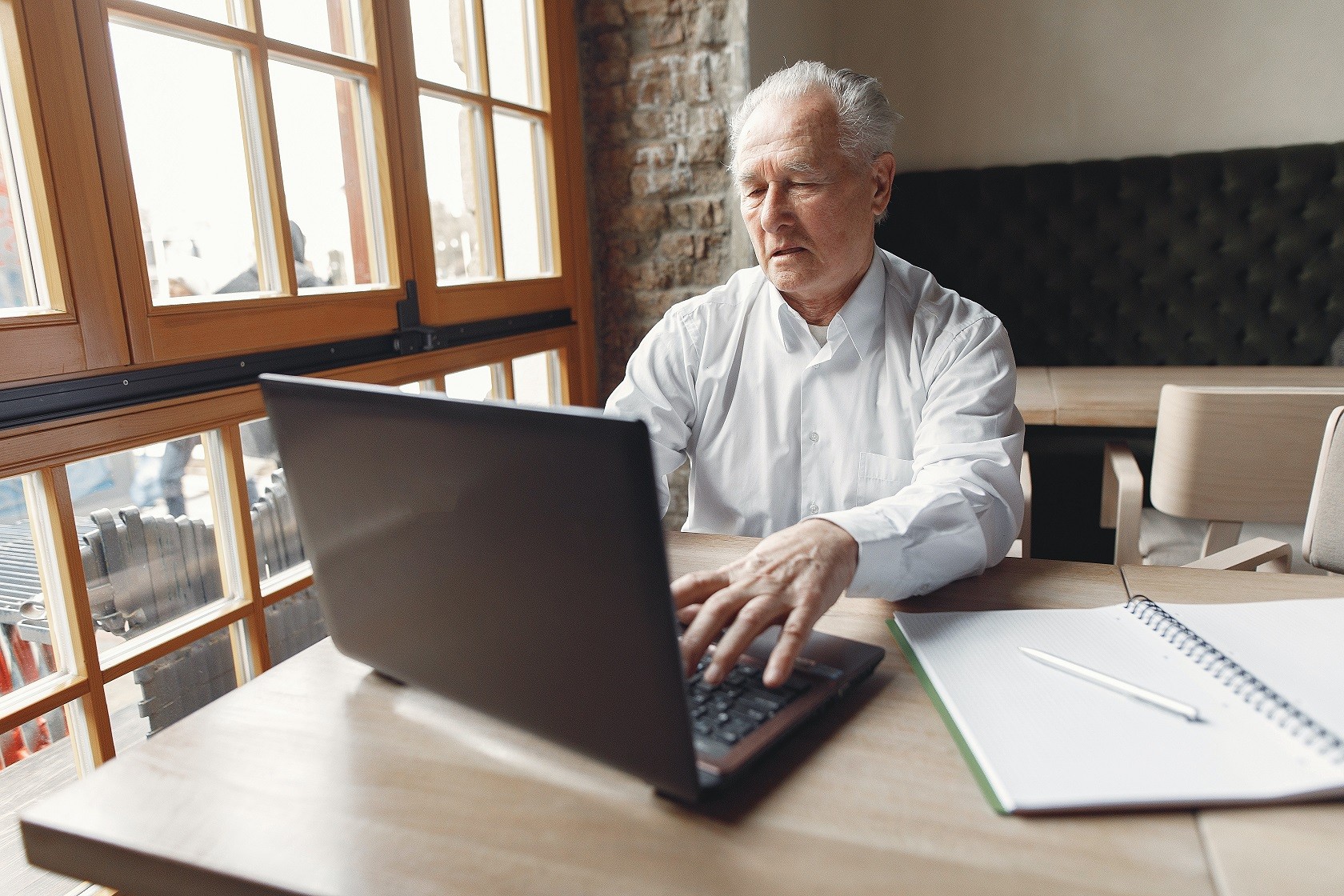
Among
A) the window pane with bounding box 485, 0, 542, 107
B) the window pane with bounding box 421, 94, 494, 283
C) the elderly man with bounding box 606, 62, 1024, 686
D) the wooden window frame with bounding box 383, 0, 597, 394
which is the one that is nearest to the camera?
the elderly man with bounding box 606, 62, 1024, 686

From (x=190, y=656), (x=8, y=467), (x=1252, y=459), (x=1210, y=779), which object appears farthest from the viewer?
(x=1252, y=459)

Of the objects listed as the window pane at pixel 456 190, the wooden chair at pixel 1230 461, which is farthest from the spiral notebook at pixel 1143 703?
the window pane at pixel 456 190

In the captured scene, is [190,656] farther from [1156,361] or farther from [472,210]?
[1156,361]

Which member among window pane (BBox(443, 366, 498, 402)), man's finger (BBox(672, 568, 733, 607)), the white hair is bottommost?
man's finger (BBox(672, 568, 733, 607))

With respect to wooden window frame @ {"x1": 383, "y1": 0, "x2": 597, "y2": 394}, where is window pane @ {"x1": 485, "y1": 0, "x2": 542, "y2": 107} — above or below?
above

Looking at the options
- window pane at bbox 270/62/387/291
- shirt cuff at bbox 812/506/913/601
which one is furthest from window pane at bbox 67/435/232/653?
shirt cuff at bbox 812/506/913/601

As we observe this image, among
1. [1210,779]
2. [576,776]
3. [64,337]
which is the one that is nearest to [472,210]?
[64,337]

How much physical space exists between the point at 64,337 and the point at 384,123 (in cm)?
86

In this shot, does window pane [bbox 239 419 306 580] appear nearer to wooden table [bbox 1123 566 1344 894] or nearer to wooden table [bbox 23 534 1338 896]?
wooden table [bbox 23 534 1338 896]

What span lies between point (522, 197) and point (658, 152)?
0.45 meters

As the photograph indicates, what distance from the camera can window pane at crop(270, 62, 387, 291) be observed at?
165 centimetres

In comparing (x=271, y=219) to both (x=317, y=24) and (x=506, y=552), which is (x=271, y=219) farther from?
(x=506, y=552)

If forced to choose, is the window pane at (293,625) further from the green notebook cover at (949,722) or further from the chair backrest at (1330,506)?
the chair backrest at (1330,506)

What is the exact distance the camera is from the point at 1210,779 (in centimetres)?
58
